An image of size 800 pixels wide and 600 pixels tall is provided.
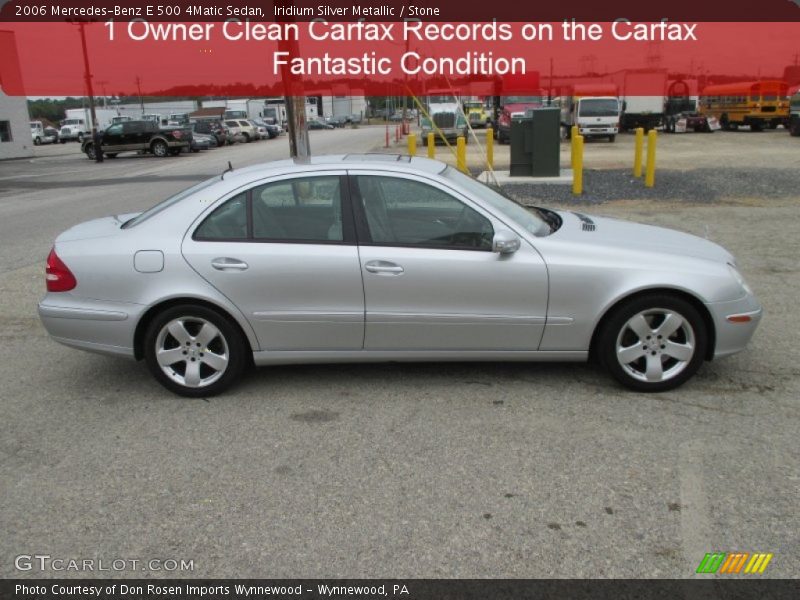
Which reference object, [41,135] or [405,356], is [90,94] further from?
[405,356]

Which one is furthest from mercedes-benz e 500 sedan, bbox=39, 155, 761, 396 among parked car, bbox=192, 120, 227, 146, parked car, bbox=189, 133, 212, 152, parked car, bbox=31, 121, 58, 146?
parked car, bbox=31, 121, 58, 146

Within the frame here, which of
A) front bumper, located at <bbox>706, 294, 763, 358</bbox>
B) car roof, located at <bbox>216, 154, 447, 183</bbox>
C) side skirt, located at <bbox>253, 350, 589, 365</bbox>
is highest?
car roof, located at <bbox>216, 154, 447, 183</bbox>

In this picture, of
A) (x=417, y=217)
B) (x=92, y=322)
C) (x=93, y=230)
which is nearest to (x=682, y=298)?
(x=417, y=217)

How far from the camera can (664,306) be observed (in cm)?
448

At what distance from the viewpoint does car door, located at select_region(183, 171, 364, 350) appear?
4578 millimetres

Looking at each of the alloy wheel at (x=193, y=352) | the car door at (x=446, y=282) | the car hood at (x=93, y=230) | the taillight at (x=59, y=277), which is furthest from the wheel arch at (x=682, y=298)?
the taillight at (x=59, y=277)

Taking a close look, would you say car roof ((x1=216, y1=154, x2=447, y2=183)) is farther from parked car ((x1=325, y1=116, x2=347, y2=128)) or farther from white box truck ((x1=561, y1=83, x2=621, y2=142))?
parked car ((x1=325, y1=116, x2=347, y2=128))

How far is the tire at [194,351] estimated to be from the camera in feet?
15.3

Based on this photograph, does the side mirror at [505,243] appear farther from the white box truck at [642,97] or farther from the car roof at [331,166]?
the white box truck at [642,97]

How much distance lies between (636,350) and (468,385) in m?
1.07

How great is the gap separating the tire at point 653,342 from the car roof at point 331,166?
152cm

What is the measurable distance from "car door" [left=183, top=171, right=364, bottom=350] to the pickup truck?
3258cm

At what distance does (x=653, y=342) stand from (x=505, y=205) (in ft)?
4.35
